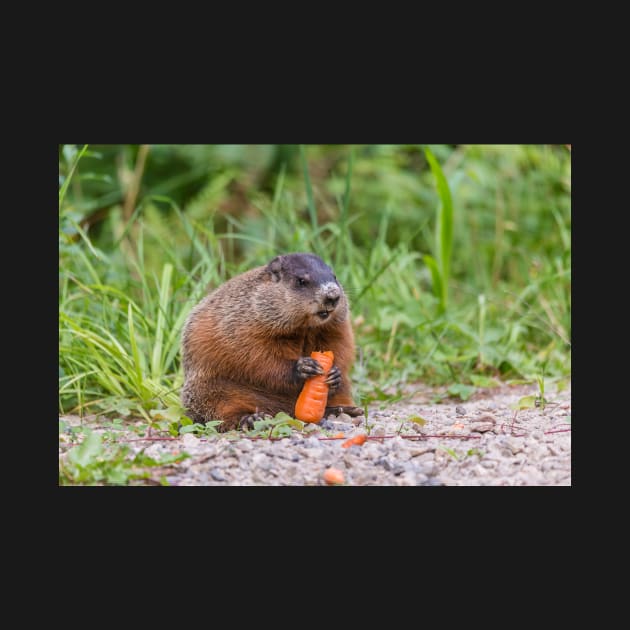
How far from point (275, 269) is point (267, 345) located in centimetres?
54

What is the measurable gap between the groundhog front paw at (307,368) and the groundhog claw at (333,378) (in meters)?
0.09

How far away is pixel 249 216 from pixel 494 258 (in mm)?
3678

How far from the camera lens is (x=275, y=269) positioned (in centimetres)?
636

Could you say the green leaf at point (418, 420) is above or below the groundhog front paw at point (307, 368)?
below

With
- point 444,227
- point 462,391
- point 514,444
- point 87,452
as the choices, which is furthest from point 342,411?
point 444,227

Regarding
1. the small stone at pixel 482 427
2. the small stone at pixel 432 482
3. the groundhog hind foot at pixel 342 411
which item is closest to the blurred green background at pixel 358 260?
the groundhog hind foot at pixel 342 411


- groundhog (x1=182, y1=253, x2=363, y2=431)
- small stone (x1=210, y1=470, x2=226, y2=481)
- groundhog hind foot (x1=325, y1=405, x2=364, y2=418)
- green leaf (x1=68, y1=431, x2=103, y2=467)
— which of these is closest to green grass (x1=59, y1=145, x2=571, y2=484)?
groundhog (x1=182, y1=253, x2=363, y2=431)

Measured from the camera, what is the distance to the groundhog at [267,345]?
20.1 ft

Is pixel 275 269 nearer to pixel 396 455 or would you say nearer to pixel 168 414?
pixel 168 414

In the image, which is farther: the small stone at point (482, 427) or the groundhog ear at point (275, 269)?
the groundhog ear at point (275, 269)

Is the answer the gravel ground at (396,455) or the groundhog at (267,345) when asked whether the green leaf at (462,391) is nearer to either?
the gravel ground at (396,455)

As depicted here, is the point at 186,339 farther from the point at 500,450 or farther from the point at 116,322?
the point at 500,450

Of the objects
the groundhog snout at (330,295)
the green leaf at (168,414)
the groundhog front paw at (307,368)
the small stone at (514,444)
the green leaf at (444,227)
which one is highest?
the green leaf at (444,227)

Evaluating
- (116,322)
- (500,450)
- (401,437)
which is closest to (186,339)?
(116,322)
